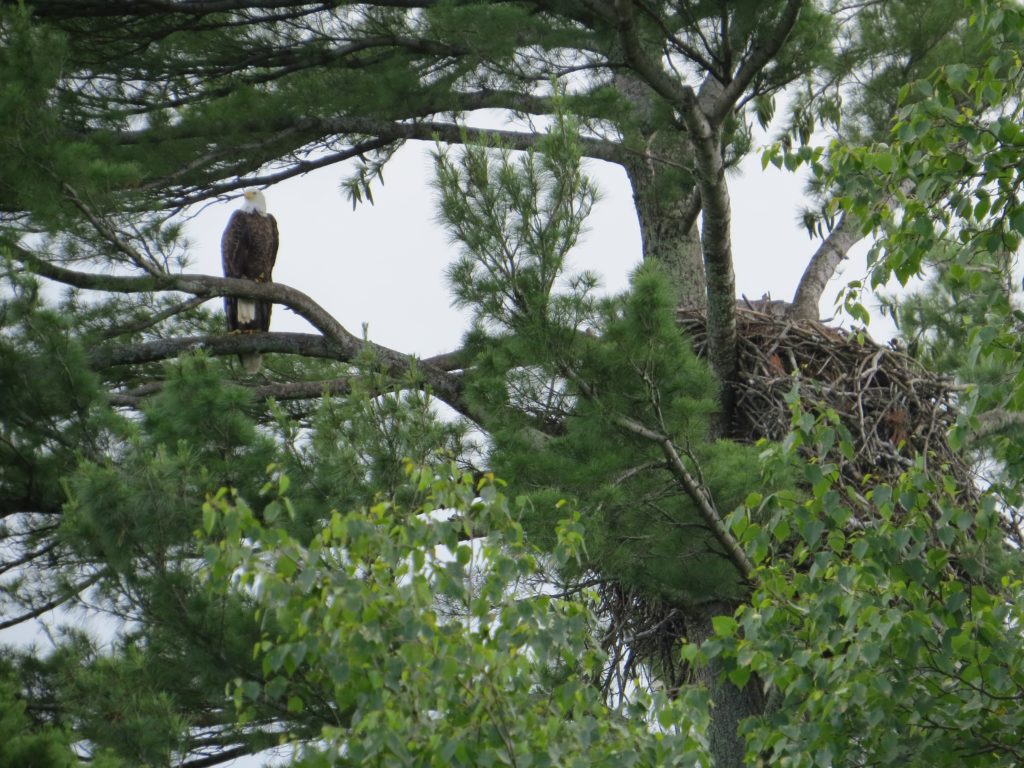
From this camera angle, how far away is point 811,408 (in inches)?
289

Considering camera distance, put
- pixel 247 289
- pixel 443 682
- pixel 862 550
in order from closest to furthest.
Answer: pixel 443 682
pixel 862 550
pixel 247 289

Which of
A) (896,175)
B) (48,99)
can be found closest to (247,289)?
(48,99)

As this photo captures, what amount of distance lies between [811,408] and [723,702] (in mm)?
1400

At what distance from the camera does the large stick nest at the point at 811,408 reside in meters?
7.12

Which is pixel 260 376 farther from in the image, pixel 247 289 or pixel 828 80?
pixel 828 80

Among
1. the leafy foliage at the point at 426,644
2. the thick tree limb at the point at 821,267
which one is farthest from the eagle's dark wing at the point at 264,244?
the leafy foliage at the point at 426,644

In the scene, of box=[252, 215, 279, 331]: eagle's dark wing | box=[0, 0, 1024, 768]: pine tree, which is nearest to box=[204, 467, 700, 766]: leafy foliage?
box=[0, 0, 1024, 768]: pine tree

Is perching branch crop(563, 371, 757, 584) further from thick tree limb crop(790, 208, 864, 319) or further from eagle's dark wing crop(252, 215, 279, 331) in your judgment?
eagle's dark wing crop(252, 215, 279, 331)

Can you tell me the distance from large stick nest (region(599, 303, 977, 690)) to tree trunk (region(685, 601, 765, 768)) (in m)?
0.14

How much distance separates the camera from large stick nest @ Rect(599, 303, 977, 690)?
23.4ft

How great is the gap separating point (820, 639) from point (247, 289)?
3230 millimetres

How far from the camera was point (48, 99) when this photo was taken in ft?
21.1

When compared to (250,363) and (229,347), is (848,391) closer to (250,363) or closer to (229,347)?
(229,347)

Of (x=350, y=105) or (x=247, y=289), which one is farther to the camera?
(x=350, y=105)
